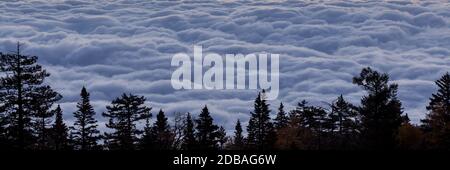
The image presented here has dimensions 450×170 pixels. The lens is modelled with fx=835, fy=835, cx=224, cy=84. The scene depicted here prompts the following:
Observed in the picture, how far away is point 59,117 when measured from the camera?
87.0m

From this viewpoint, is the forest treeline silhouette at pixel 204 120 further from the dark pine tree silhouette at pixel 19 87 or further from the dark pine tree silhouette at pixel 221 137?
the dark pine tree silhouette at pixel 221 137

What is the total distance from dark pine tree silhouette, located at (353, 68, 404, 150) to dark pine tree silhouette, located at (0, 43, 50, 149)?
24.1 meters

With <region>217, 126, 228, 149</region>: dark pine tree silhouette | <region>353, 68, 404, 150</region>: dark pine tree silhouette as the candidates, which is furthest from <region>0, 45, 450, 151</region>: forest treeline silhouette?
<region>217, 126, 228, 149</region>: dark pine tree silhouette

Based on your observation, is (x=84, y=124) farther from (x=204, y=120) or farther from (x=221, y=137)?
(x=221, y=137)

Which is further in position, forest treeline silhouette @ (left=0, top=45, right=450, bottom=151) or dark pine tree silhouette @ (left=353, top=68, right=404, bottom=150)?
dark pine tree silhouette @ (left=353, top=68, right=404, bottom=150)

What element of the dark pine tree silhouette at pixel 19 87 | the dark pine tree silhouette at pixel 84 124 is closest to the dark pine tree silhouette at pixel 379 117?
the dark pine tree silhouette at pixel 19 87

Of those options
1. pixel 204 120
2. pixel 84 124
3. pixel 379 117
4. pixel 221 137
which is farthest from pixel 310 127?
pixel 379 117

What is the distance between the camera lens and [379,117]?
62688 mm

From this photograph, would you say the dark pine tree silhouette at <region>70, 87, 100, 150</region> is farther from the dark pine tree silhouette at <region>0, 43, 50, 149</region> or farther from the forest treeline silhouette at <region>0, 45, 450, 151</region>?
the dark pine tree silhouette at <region>0, 43, 50, 149</region>

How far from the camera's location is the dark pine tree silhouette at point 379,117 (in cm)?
6147

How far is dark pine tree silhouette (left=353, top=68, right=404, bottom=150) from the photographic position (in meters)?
61.5
